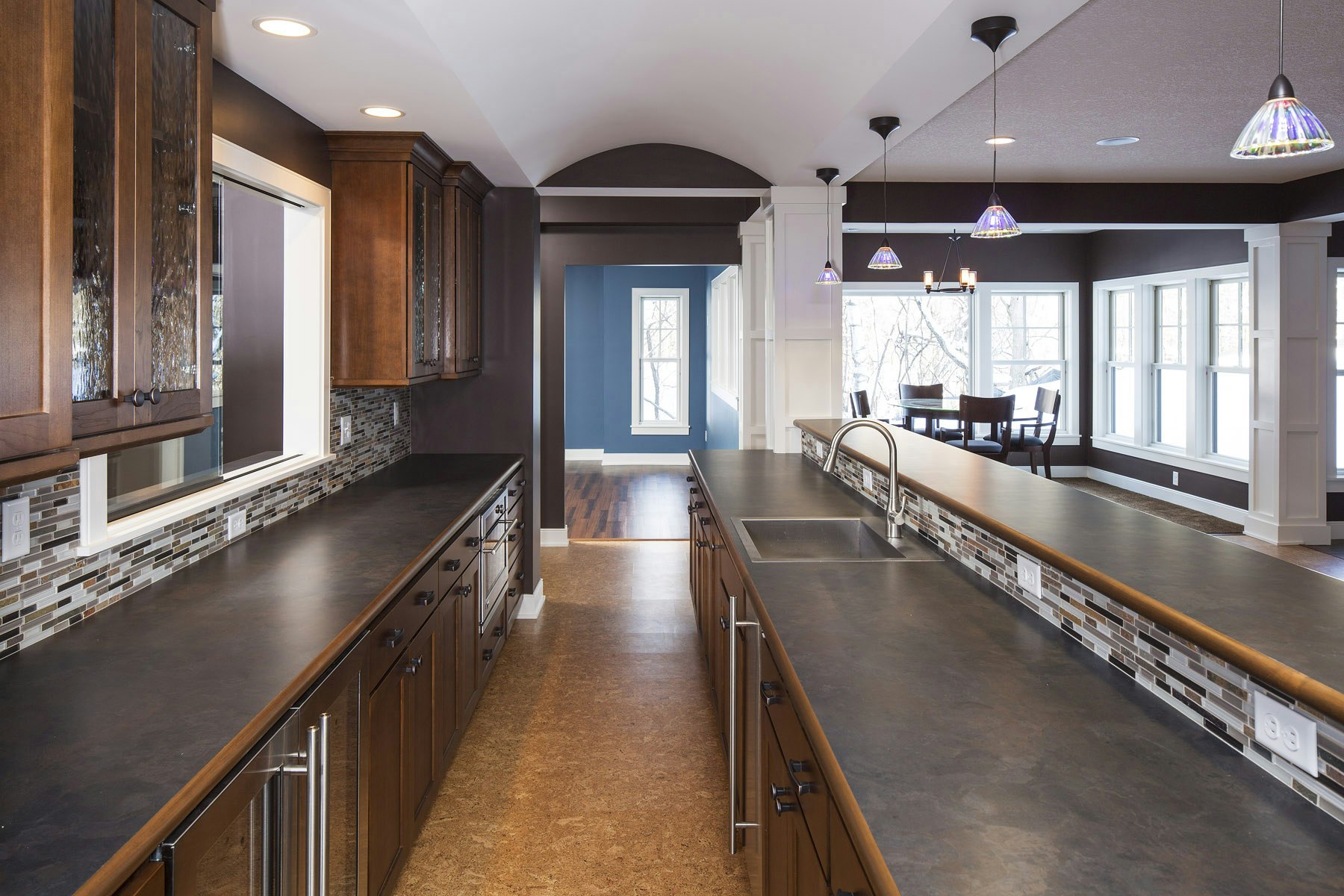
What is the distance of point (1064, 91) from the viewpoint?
443 centimetres

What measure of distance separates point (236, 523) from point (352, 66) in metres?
1.39

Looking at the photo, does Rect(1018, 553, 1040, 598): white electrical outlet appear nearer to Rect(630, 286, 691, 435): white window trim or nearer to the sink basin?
the sink basin

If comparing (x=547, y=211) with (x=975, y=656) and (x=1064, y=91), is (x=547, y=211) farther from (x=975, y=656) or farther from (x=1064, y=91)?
(x=975, y=656)

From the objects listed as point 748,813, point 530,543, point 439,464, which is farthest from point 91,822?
point 530,543

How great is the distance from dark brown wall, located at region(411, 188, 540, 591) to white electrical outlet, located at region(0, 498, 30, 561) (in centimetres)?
300

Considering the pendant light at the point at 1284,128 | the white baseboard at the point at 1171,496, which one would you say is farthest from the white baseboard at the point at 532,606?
the white baseboard at the point at 1171,496

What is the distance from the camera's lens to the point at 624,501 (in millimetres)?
8977

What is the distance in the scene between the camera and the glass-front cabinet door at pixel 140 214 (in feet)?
5.22

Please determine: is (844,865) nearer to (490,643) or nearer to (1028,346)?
(490,643)

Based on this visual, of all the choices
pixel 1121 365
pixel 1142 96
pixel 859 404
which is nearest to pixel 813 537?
pixel 1142 96

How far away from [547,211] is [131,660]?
5.08m

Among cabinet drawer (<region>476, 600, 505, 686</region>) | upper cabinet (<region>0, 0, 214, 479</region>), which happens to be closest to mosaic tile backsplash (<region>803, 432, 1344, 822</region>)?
upper cabinet (<region>0, 0, 214, 479</region>)

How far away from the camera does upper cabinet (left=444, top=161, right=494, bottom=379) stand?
415 centimetres

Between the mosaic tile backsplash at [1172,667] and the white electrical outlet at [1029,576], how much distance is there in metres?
0.01
